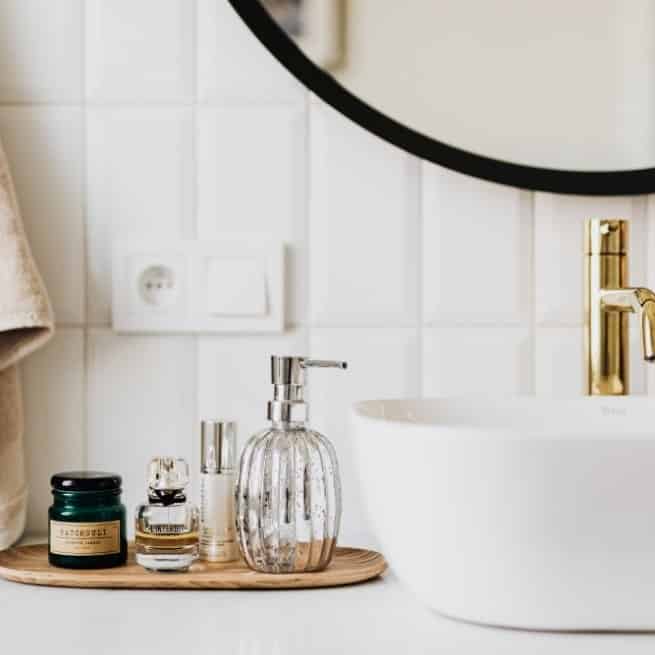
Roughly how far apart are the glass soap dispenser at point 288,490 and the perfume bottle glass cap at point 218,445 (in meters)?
0.02

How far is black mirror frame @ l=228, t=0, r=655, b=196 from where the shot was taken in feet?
3.47

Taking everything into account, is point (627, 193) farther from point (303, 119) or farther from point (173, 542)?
point (173, 542)

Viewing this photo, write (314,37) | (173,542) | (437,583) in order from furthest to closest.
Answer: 1. (314,37)
2. (173,542)
3. (437,583)

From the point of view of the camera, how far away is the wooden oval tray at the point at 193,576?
85 cm

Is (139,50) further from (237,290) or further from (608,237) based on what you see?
(608,237)

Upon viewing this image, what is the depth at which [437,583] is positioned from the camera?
2.45 feet

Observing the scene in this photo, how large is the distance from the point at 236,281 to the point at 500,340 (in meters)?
0.27

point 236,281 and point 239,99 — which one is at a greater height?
point 239,99

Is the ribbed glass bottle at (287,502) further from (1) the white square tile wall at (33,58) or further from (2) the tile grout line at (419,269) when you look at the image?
(1) the white square tile wall at (33,58)

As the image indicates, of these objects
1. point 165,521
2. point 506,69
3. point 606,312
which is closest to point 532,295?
point 606,312

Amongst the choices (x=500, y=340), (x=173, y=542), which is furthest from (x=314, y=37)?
(x=173, y=542)

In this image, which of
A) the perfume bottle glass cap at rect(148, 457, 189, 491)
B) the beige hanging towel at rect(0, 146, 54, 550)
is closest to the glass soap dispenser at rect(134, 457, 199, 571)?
the perfume bottle glass cap at rect(148, 457, 189, 491)

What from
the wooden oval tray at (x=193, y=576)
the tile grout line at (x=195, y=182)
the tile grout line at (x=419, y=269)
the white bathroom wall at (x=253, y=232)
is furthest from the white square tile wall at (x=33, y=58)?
the wooden oval tray at (x=193, y=576)

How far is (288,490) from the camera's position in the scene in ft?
2.89
